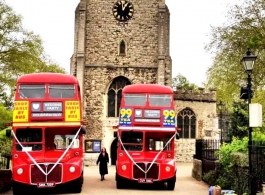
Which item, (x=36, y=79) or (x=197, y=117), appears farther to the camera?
(x=197, y=117)

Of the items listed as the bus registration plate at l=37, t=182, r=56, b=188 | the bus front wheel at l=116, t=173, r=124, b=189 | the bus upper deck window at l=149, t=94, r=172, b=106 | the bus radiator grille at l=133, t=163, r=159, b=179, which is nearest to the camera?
the bus registration plate at l=37, t=182, r=56, b=188

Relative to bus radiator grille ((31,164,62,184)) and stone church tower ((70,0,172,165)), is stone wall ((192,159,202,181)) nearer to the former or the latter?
bus radiator grille ((31,164,62,184))

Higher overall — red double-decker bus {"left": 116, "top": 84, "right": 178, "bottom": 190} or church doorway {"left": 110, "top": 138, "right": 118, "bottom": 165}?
red double-decker bus {"left": 116, "top": 84, "right": 178, "bottom": 190}

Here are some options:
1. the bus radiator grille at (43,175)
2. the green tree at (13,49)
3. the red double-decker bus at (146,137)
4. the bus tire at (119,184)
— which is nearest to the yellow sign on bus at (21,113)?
the bus radiator grille at (43,175)

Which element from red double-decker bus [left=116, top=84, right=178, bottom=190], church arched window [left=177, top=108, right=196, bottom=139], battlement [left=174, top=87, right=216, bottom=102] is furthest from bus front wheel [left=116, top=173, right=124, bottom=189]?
battlement [left=174, top=87, right=216, bottom=102]

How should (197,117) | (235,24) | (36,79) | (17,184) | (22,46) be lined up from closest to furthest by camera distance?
(17,184) < (36,79) < (235,24) < (22,46) < (197,117)

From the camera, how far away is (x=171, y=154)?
16844 mm

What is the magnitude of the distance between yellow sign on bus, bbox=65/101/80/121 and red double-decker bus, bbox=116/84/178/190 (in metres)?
2.34

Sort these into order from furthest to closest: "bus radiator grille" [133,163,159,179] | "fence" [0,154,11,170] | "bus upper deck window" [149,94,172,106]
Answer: "bus upper deck window" [149,94,172,106] → "fence" [0,154,11,170] → "bus radiator grille" [133,163,159,179]

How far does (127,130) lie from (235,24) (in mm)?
12970

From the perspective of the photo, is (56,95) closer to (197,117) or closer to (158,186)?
(158,186)

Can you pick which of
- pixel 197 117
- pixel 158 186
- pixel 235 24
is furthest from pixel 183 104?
pixel 158 186

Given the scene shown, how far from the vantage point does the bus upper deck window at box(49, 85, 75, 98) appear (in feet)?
49.9

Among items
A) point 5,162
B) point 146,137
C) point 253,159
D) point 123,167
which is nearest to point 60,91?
point 123,167
